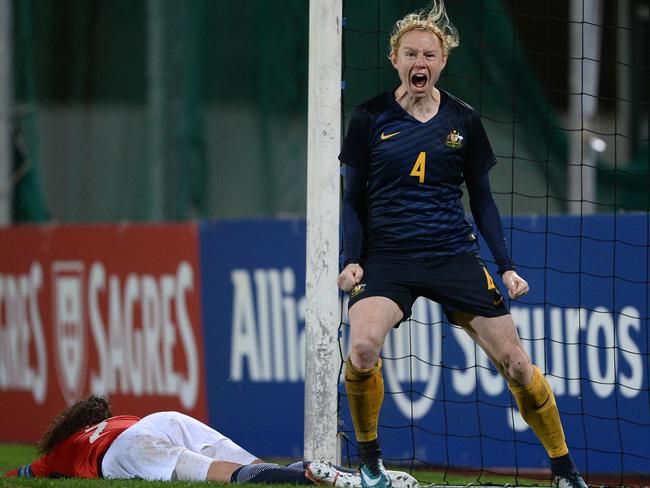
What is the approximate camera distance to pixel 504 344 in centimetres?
602

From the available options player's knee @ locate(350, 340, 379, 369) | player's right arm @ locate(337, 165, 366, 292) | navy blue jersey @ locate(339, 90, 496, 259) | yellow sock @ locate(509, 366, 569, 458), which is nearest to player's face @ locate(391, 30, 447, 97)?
navy blue jersey @ locate(339, 90, 496, 259)

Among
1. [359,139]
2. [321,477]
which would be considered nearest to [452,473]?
[321,477]

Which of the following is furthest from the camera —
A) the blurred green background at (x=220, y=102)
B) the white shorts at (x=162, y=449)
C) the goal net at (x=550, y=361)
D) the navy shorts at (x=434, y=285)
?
the blurred green background at (x=220, y=102)

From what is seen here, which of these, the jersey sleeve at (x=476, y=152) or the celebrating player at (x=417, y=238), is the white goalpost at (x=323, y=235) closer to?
the celebrating player at (x=417, y=238)

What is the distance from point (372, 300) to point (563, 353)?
3.11 meters

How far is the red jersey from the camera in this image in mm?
6836

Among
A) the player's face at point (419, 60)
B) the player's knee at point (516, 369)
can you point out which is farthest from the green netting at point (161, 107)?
the player's knee at point (516, 369)

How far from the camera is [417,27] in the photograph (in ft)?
20.1

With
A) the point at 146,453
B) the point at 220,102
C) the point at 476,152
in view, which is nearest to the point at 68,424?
the point at 146,453

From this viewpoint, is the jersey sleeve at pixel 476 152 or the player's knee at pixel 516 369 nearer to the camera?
the player's knee at pixel 516 369

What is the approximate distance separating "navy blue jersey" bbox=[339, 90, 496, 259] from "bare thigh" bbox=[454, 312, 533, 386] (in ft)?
1.09

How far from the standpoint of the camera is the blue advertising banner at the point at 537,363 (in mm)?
8586

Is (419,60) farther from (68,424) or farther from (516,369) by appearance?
(68,424)

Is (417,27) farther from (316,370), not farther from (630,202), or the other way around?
(630,202)
